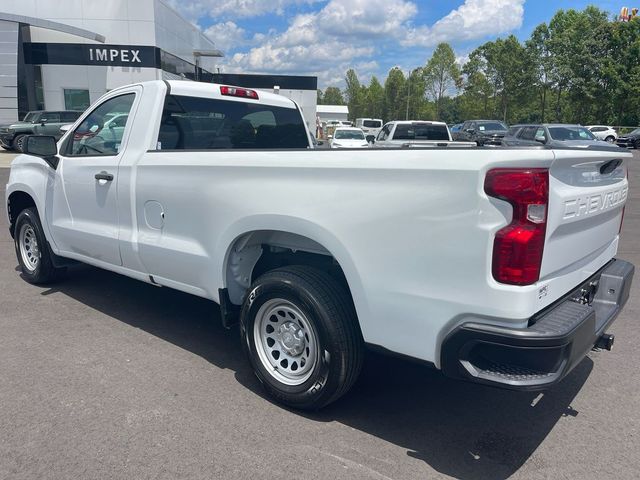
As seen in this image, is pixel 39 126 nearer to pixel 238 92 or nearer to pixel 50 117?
pixel 50 117

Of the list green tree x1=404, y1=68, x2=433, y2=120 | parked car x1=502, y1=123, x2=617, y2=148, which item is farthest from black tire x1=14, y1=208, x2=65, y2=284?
green tree x1=404, y1=68, x2=433, y2=120

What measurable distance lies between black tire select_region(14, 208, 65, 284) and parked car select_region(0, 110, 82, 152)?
18.7 meters

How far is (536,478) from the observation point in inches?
105

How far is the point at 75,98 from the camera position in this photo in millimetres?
30812

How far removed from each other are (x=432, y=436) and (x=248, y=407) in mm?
1147

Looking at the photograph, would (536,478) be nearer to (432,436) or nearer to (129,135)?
(432,436)

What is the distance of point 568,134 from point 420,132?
7193 mm

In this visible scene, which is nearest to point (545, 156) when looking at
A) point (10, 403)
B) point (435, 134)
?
point (10, 403)

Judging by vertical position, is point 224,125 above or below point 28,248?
above

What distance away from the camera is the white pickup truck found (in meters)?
2.38

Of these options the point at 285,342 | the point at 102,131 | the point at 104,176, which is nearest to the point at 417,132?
the point at 102,131

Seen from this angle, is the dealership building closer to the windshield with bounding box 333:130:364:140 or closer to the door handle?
the windshield with bounding box 333:130:364:140

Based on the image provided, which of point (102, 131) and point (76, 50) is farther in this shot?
point (76, 50)

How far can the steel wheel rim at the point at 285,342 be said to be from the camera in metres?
3.16
